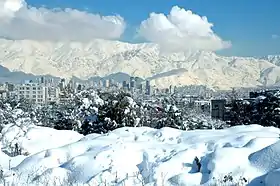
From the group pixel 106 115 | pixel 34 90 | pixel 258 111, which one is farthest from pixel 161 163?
pixel 34 90

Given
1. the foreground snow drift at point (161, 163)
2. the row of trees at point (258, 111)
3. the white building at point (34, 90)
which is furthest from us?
the white building at point (34, 90)

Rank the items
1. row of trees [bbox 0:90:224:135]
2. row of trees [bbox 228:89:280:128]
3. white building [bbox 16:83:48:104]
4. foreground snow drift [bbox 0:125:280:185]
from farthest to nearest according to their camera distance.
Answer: white building [bbox 16:83:48:104]
row of trees [bbox 228:89:280:128]
row of trees [bbox 0:90:224:135]
foreground snow drift [bbox 0:125:280:185]

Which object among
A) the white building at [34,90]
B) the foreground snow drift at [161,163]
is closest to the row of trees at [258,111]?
the foreground snow drift at [161,163]

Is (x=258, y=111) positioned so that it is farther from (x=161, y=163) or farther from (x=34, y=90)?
(x=34, y=90)

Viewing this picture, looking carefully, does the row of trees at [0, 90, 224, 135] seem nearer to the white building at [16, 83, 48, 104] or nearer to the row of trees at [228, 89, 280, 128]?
the row of trees at [228, 89, 280, 128]

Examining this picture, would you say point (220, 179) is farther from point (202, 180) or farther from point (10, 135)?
point (10, 135)

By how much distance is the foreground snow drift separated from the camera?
6.14 m

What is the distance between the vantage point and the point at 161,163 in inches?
259

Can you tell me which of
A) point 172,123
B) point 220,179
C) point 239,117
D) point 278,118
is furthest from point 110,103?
point 220,179

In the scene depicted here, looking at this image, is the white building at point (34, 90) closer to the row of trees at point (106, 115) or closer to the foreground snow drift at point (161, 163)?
the row of trees at point (106, 115)

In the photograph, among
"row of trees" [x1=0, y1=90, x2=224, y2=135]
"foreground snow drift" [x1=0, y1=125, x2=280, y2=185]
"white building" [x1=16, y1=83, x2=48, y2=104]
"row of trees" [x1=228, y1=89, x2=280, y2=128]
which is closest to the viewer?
"foreground snow drift" [x1=0, y1=125, x2=280, y2=185]

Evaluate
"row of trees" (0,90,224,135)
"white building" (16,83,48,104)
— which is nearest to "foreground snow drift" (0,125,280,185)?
"row of trees" (0,90,224,135)

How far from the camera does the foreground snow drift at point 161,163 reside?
614cm

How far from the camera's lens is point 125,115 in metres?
19.9
